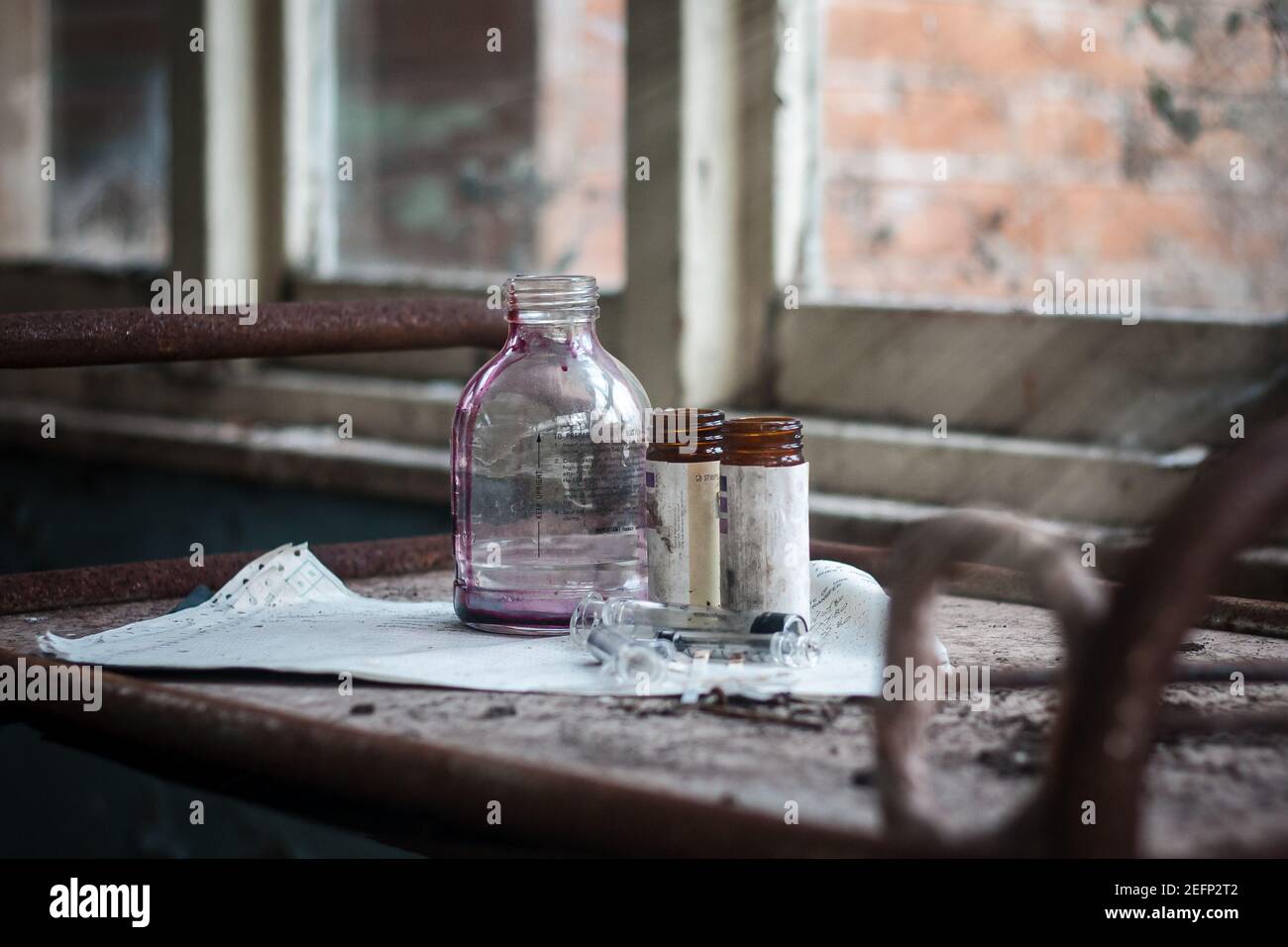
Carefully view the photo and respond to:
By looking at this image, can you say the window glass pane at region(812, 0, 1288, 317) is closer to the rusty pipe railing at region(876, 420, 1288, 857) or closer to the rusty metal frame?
the rusty metal frame

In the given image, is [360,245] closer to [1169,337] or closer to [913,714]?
[1169,337]

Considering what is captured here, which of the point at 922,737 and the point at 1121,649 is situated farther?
the point at 922,737

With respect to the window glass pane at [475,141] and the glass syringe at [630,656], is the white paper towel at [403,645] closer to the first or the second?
the glass syringe at [630,656]

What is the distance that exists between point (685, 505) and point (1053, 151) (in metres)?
0.85

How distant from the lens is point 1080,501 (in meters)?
1.51

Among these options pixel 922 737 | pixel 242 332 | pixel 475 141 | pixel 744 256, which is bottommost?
pixel 922 737

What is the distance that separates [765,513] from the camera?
36.4 inches

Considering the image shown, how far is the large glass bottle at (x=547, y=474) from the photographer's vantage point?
1005 mm

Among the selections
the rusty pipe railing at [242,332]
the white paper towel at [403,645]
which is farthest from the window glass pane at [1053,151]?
the white paper towel at [403,645]

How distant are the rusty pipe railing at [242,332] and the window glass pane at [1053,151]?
2.03ft

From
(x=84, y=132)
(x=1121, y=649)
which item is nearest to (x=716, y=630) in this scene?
(x=1121, y=649)

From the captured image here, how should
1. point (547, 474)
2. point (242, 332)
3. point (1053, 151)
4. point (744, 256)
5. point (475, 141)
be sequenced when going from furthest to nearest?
point (475, 141) → point (744, 256) → point (1053, 151) → point (242, 332) → point (547, 474)

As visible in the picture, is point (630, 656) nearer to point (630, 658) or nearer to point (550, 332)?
point (630, 658)

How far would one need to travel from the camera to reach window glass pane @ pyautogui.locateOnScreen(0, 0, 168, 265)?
2730 millimetres
